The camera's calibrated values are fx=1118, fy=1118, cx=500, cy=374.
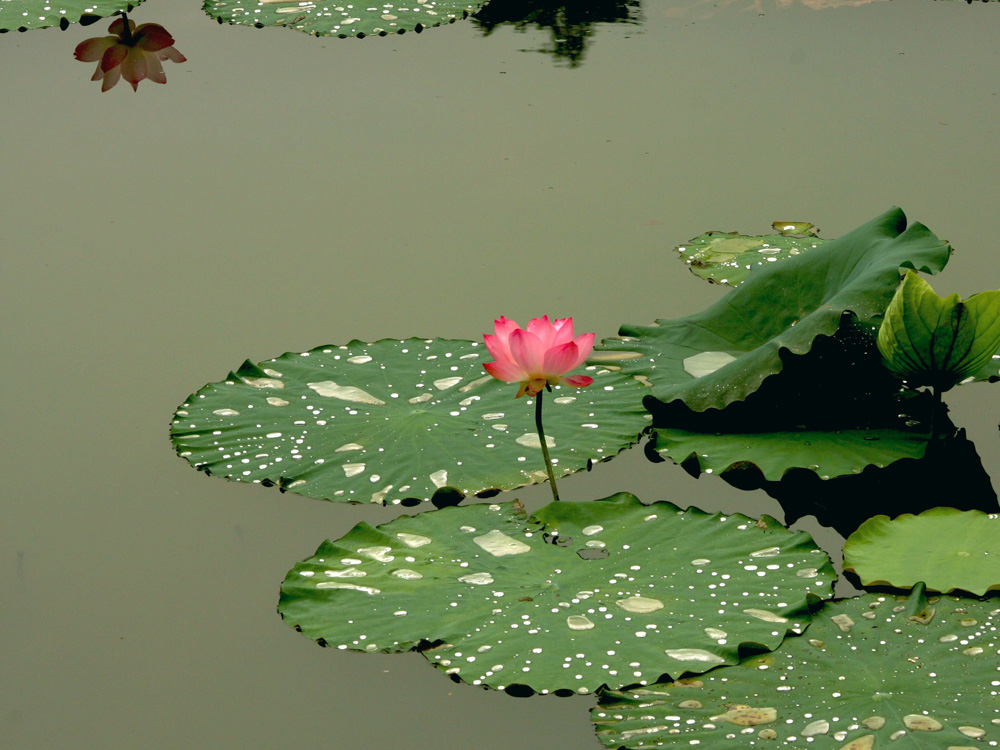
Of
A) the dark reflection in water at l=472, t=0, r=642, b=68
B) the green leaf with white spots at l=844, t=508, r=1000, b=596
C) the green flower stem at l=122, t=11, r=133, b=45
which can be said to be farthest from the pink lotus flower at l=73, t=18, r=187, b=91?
the green leaf with white spots at l=844, t=508, r=1000, b=596

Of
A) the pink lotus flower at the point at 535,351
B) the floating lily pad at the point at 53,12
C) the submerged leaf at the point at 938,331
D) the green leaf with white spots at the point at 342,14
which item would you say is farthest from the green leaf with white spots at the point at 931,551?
the floating lily pad at the point at 53,12

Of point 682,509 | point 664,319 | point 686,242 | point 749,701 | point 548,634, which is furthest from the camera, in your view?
point 686,242

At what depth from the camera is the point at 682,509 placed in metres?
1.94

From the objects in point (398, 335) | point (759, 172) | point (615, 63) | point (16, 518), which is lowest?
point (16, 518)

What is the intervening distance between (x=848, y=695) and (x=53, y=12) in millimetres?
4229

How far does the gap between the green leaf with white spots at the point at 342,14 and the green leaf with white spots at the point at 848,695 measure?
3370 mm

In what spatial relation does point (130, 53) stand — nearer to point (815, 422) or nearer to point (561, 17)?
point (561, 17)

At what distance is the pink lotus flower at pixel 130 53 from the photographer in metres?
4.10

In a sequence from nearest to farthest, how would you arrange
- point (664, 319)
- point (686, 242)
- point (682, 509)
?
point (682, 509)
point (664, 319)
point (686, 242)

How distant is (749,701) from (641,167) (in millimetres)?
2100

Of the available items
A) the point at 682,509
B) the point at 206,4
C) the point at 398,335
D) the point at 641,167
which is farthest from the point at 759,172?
the point at 206,4

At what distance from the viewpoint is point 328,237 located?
300cm

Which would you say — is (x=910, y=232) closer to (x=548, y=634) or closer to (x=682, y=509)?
(x=682, y=509)

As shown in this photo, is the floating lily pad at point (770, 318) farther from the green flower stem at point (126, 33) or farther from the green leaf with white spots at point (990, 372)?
the green flower stem at point (126, 33)
